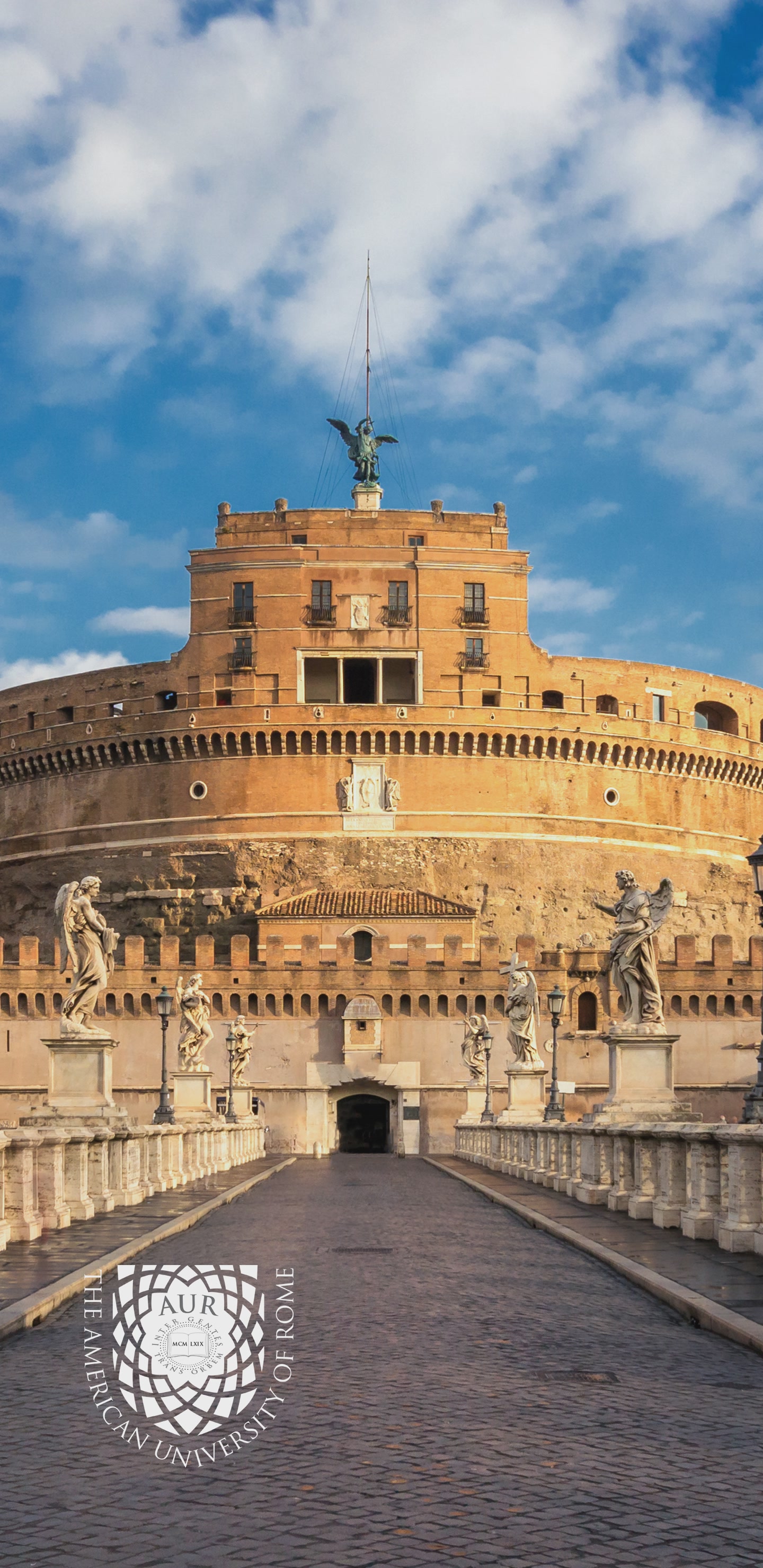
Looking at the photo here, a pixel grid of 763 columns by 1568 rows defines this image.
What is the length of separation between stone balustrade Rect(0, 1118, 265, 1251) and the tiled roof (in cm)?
3594

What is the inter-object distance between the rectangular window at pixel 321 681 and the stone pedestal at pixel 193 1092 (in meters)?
36.5

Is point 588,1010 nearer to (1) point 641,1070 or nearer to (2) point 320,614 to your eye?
(2) point 320,614

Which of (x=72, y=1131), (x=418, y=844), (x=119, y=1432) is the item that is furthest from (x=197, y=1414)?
(x=418, y=844)

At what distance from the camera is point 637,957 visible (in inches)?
636

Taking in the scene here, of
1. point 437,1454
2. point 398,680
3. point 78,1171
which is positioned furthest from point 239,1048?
point 437,1454

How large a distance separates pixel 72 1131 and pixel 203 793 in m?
52.1

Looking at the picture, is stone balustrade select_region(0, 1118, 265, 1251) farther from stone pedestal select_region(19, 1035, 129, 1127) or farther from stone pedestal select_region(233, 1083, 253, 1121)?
stone pedestal select_region(233, 1083, 253, 1121)

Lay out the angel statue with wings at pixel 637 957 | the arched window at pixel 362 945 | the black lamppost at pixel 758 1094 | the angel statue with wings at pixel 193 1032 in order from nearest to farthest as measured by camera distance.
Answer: the black lamppost at pixel 758 1094
the angel statue with wings at pixel 637 957
the angel statue with wings at pixel 193 1032
the arched window at pixel 362 945

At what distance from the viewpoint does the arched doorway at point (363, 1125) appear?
5831 centimetres

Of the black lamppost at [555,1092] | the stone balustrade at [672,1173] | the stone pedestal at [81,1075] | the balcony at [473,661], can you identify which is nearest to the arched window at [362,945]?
the balcony at [473,661]

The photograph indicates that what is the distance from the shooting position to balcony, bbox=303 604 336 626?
66562mm

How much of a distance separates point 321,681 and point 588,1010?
55.2 ft

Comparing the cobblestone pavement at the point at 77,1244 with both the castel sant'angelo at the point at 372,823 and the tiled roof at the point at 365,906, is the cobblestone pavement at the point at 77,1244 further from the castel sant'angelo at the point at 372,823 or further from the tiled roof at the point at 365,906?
the tiled roof at the point at 365,906

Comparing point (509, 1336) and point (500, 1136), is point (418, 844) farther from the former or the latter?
point (509, 1336)
